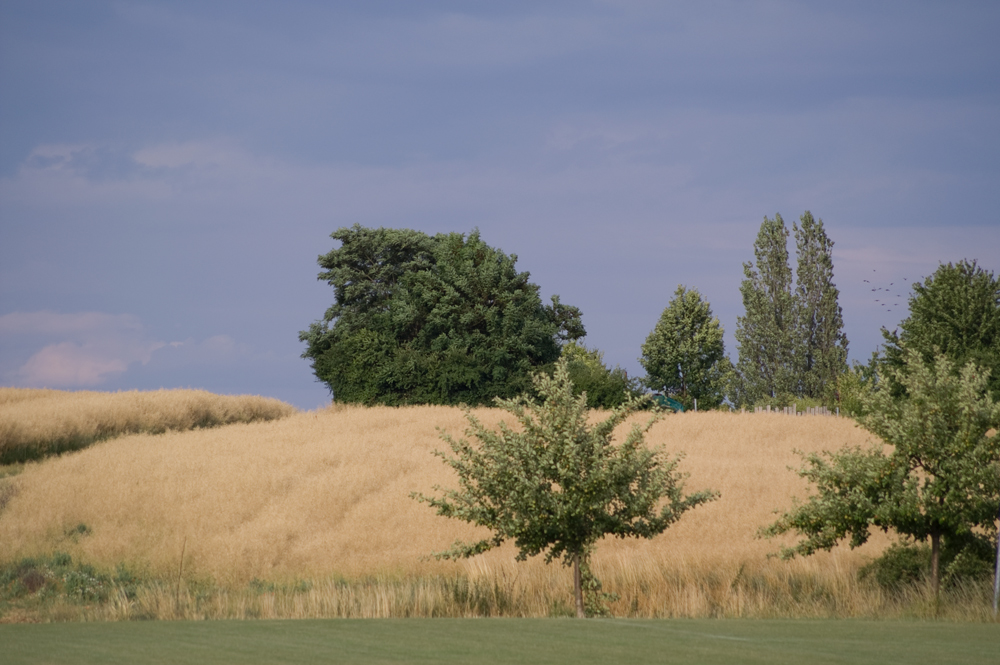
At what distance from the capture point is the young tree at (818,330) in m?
67.6

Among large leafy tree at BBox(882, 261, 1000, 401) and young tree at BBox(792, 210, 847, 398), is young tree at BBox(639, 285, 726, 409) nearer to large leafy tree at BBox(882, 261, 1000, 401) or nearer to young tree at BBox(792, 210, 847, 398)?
young tree at BBox(792, 210, 847, 398)

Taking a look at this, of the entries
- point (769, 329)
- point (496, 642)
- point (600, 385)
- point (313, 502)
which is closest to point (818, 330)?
point (769, 329)

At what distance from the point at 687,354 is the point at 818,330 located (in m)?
9.52

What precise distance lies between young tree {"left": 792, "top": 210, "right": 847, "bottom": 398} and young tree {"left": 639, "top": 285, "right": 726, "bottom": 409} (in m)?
6.29

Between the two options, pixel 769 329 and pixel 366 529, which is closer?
pixel 366 529

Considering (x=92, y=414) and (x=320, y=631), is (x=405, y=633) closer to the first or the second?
(x=320, y=631)

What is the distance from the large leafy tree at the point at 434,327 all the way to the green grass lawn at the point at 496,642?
43.3 metres

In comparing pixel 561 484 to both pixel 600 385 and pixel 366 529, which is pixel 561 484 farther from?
pixel 600 385

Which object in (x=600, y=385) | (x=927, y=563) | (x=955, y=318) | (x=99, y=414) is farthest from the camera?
(x=600, y=385)

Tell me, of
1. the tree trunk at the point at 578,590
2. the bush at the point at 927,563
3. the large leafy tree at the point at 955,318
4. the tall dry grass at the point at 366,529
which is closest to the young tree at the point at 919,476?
the bush at the point at 927,563

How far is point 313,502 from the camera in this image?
3120 cm

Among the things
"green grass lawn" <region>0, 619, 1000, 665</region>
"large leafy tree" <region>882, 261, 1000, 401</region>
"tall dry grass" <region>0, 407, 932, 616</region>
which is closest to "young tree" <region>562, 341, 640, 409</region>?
"tall dry grass" <region>0, 407, 932, 616</region>

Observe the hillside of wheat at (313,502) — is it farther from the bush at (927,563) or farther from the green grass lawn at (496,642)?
the green grass lawn at (496,642)

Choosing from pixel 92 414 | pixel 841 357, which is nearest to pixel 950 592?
pixel 92 414
